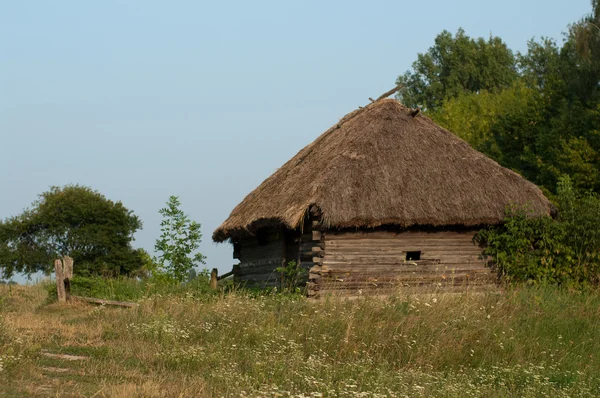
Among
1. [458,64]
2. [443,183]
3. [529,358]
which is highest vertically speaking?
[458,64]

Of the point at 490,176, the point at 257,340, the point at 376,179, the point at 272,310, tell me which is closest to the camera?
the point at 257,340

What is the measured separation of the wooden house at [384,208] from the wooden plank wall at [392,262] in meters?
0.02

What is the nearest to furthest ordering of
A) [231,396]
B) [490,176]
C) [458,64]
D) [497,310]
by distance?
[231,396] → [497,310] → [490,176] → [458,64]

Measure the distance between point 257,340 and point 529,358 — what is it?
3483 millimetres

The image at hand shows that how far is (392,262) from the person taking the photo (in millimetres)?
16328

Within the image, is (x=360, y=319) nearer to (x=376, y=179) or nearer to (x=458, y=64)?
(x=376, y=179)

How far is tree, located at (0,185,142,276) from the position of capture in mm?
37375

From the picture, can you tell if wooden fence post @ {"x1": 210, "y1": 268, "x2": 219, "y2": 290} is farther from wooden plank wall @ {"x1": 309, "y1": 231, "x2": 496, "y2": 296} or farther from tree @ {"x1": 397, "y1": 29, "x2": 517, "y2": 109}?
tree @ {"x1": 397, "y1": 29, "x2": 517, "y2": 109}

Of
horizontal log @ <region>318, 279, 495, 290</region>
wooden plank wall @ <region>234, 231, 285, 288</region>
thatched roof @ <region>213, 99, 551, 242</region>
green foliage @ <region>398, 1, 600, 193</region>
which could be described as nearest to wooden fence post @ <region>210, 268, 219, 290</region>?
wooden plank wall @ <region>234, 231, 285, 288</region>

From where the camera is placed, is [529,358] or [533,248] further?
[533,248]

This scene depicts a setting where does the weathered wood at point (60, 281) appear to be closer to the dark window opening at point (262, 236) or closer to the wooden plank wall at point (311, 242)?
the dark window opening at point (262, 236)

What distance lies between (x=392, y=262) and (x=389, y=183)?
1645 millimetres

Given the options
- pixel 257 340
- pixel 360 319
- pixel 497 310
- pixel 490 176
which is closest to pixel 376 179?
pixel 490 176

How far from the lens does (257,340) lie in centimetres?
946
